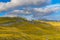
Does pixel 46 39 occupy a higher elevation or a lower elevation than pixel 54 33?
lower

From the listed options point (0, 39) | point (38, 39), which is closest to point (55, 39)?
point (38, 39)

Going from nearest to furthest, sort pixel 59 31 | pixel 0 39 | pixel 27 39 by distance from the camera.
Result: 1. pixel 0 39
2. pixel 27 39
3. pixel 59 31

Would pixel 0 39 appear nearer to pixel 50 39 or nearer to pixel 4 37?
pixel 4 37

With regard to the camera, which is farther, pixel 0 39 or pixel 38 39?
pixel 38 39

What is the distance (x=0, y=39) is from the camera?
55.6 meters

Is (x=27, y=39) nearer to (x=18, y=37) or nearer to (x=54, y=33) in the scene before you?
(x=18, y=37)

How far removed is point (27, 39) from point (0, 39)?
9.53 meters

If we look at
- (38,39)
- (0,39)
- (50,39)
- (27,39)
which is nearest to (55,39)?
(50,39)

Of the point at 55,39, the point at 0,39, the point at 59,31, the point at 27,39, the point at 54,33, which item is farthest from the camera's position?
the point at 59,31

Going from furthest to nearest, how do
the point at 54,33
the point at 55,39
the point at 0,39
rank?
1. the point at 54,33
2. the point at 55,39
3. the point at 0,39

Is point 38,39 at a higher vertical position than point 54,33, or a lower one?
lower

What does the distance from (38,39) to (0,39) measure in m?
14.3

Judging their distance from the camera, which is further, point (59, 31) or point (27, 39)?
point (59, 31)

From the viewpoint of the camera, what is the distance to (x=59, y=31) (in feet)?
267
